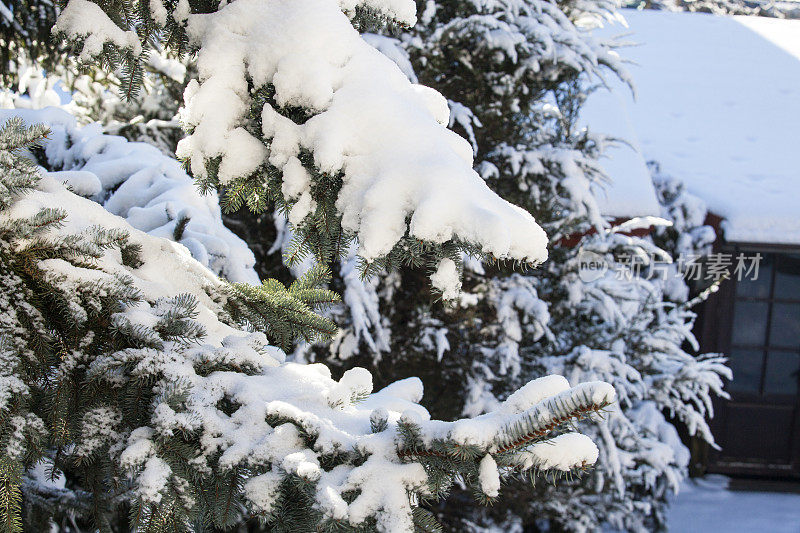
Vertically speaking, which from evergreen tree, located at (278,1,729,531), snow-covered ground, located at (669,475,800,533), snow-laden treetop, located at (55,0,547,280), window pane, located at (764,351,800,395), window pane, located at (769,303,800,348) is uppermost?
snow-laden treetop, located at (55,0,547,280)

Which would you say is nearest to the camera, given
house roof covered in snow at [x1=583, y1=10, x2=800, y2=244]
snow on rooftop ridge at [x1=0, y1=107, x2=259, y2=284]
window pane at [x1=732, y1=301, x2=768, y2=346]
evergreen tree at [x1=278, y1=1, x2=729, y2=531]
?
snow on rooftop ridge at [x1=0, y1=107, x2=259, y2=284]

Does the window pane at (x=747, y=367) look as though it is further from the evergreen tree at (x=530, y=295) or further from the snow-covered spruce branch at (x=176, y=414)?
the snow-covered spruce branch at (x=176, y=414)

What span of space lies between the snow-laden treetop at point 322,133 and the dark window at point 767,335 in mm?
6773

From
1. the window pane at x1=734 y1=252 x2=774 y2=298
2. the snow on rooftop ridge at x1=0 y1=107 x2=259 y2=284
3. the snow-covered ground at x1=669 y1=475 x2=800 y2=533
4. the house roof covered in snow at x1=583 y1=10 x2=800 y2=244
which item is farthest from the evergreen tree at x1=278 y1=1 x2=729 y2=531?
the window pane at x1=734 y1=252 x2=774 y2=298

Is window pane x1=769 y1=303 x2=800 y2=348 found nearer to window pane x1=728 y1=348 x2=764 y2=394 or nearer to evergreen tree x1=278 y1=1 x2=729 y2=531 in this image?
window pane x1=728 y1=348 x2=764 y2=394

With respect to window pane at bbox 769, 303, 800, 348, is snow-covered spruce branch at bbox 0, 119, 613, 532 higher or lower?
higher

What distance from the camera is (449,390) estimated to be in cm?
465

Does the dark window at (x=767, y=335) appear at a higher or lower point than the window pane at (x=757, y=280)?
lower

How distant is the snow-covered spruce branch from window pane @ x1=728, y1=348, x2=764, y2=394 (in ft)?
22.4

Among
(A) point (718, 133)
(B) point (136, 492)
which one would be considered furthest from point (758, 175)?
(B) point (136, 492)

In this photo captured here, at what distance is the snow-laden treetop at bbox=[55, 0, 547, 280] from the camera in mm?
1164

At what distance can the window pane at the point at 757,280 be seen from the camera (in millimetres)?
6979

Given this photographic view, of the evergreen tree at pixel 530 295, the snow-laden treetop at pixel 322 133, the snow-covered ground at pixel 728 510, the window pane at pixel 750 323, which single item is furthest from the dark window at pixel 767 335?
the snow-laden treetop at pixel 322 133

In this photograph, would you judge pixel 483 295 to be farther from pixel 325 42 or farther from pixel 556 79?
pixel 325 42
